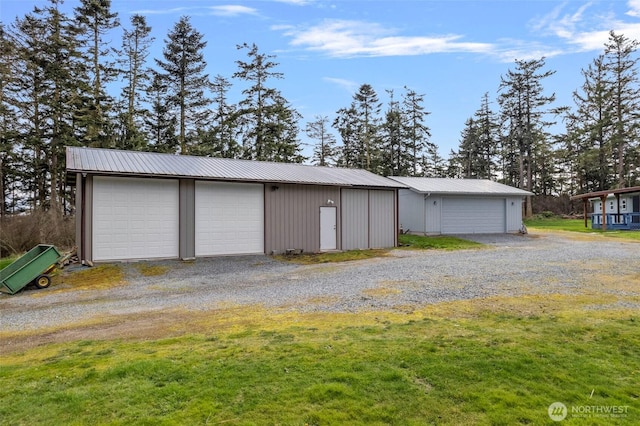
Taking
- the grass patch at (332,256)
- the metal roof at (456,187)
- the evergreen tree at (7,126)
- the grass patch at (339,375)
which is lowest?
the grass patch at (332,256)

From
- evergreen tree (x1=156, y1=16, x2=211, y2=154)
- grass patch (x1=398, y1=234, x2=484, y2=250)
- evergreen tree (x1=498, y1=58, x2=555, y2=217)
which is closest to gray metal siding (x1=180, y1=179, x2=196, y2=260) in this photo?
grass patch (x1=398, y1=234, x2=484, y2=250)

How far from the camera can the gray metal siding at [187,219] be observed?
472 inches

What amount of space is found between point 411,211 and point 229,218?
10.5 meters

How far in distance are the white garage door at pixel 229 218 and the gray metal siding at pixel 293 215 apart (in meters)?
0.32

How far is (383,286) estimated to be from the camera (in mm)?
7508

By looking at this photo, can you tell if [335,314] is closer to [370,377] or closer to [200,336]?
[200,336]

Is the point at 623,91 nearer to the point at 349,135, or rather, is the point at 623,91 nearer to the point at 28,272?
the point at 349,135

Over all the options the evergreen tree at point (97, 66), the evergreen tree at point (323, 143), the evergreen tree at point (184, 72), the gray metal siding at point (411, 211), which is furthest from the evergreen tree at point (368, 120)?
the evergreen tree at point (97, 66)

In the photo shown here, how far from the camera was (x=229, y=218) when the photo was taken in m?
12.8

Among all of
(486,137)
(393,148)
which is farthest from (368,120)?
(486,137)

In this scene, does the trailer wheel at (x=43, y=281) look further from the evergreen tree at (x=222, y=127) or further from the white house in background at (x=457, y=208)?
the evergreen tree at (x=222, y=127)

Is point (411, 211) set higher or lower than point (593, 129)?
lower

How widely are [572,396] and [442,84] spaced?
19.3m

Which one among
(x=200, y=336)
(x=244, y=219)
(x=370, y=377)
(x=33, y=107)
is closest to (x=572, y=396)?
(x=370, y=377)
